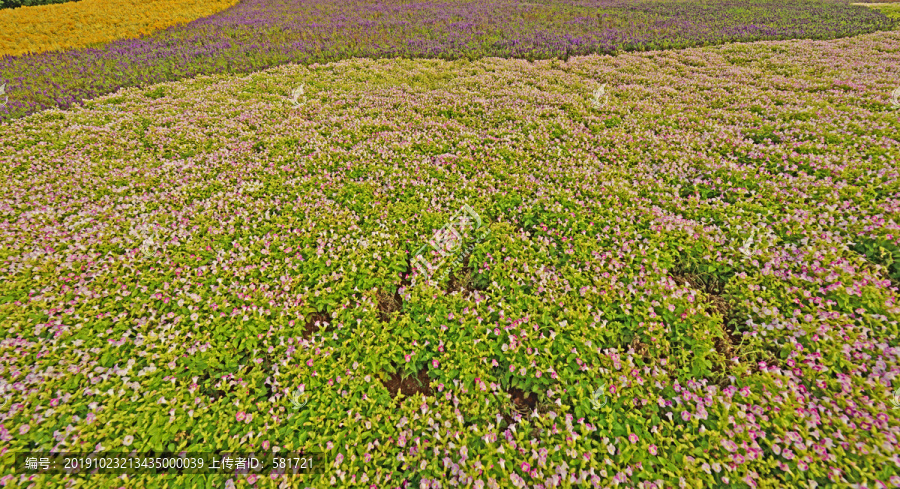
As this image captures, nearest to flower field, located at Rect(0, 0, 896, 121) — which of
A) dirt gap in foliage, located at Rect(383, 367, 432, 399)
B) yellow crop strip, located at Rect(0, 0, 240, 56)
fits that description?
yellow crop strip, located at Rect(0, 0, 240, 56)

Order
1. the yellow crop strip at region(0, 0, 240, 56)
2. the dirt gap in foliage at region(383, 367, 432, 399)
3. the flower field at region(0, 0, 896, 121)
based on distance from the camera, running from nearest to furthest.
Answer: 1. the dirt gap in foliage at region(383, 367, 432, 399)
2. the flower field at region(0, 0, 896, 121)
3. the yellow crop strip at region(0, 0, 240, 56)

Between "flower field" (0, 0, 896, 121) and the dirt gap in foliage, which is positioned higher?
"flower field" (0, 0, 896, 121)

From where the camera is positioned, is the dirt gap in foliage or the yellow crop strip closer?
the dirt gap in foliage

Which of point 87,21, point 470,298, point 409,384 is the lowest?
point 409,384

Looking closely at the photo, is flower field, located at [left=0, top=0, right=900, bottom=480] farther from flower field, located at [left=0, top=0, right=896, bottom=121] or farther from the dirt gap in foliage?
flower field, located at [left=0, top=0, right=896, bottom=121]

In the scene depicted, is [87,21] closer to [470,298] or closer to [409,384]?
[470,298]

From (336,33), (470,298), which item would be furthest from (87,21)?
(470,298)

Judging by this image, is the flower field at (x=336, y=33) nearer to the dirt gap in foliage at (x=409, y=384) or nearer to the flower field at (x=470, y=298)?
the flower field at (x=470, y=298)

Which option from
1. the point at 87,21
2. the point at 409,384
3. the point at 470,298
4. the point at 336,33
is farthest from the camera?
the point at 87,21
